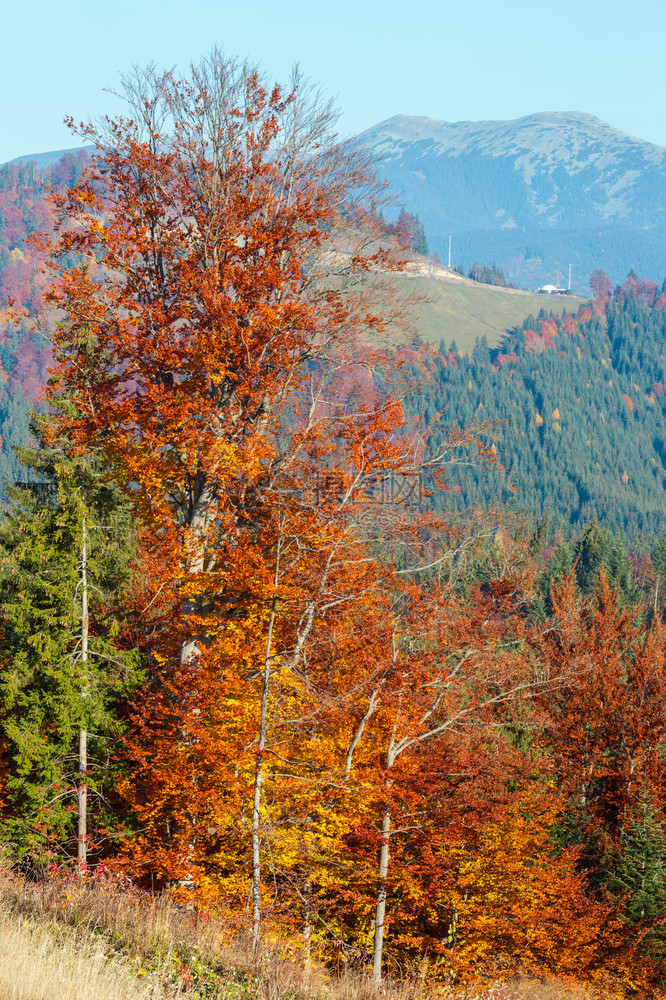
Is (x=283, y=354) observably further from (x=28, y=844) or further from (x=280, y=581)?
(x=28, y=844)

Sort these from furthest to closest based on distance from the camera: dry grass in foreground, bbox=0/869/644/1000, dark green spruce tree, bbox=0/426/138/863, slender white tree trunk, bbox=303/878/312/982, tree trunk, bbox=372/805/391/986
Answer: dark green spruce tree, bbox=0/426/138/863 < tree trunk, bbox=372/805/391/986 < slender white tree trunk, bbox=303/878/312/982 < dry grass in foreground, bbox=0/869/644/1000

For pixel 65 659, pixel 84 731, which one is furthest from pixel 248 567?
pixel 84 731

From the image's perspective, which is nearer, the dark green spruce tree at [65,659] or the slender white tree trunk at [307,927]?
the slender white tree trunk at [307,927]

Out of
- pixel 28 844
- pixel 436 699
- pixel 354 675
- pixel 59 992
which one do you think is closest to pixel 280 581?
pixel 354 675

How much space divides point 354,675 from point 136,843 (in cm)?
544

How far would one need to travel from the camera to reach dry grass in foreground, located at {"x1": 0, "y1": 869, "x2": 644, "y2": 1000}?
6.86m

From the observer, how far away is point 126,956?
→ 8.34 meters

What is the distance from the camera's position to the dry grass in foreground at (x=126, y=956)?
22.5 ft

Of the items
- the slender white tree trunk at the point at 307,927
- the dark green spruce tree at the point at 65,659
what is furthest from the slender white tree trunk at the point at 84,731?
the slender white tree trunk at the point at 307,927

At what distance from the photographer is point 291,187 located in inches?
647

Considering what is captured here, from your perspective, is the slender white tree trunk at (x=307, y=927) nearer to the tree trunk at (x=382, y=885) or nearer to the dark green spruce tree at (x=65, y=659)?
the tree trunk at (x=382, y=885)

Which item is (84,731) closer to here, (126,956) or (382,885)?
(382,885)

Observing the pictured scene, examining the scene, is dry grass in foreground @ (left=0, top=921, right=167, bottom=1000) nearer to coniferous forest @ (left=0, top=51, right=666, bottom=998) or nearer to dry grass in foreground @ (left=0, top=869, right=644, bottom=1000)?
dry grass in foreground @ (left=0, top=869, right=644, bottom=1000)

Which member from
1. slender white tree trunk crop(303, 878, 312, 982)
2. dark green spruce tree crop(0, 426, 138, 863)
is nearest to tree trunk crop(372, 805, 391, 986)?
slender white tree trunk crop(303, 878, 312, 982)
